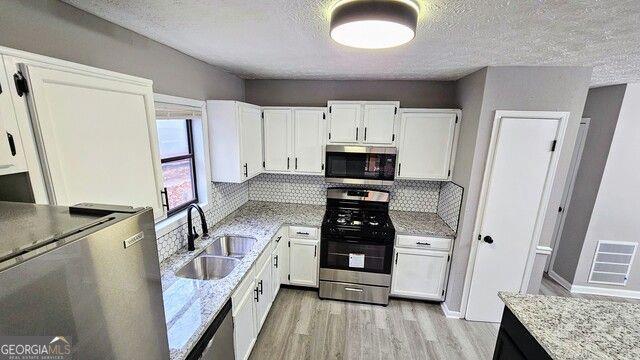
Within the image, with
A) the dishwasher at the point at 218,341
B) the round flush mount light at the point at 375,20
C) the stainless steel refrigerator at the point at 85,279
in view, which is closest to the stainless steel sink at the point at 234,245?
the dishwasher at the point at 218,341

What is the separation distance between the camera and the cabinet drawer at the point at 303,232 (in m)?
2.79

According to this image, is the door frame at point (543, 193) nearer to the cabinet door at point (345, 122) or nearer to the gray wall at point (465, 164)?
the gray wall at point (465, 164)

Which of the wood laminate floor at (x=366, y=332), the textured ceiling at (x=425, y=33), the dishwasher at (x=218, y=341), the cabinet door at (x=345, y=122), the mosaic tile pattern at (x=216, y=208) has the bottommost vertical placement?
the wood laminate floor at (x=366, y=332)

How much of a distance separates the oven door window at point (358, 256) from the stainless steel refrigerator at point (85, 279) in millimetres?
2000

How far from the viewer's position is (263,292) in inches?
90.0

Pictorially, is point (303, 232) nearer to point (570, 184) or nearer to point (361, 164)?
point (361, 164)

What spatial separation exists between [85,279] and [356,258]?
2.40 metres

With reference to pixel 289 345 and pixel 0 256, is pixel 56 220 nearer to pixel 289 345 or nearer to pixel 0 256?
pixel 0 256

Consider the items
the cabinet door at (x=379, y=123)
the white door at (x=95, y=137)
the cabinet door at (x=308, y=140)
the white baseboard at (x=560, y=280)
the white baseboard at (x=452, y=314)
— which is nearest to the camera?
the white door at (x=95, y=137)

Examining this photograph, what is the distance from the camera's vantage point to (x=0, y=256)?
0.48m

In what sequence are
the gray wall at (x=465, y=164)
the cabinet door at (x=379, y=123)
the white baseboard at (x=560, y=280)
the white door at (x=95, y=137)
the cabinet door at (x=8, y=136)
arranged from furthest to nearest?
the white baseboard at (x=560, y=280), the cabinet door at (x=379, y=123), the gray wall at (x=465, y=164), the white door at (x=95, y=137), the cabinet door at (x=8, y=136)

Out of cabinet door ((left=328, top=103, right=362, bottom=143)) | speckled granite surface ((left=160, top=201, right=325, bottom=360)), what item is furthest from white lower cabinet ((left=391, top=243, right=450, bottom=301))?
cabinet door ((left=328, top=103, right=362, bottom=143))

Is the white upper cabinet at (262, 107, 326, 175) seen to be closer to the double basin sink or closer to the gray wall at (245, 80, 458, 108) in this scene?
the gray wall at (245, 80, 458, 108)

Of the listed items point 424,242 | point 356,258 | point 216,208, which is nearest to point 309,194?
point 356,258
